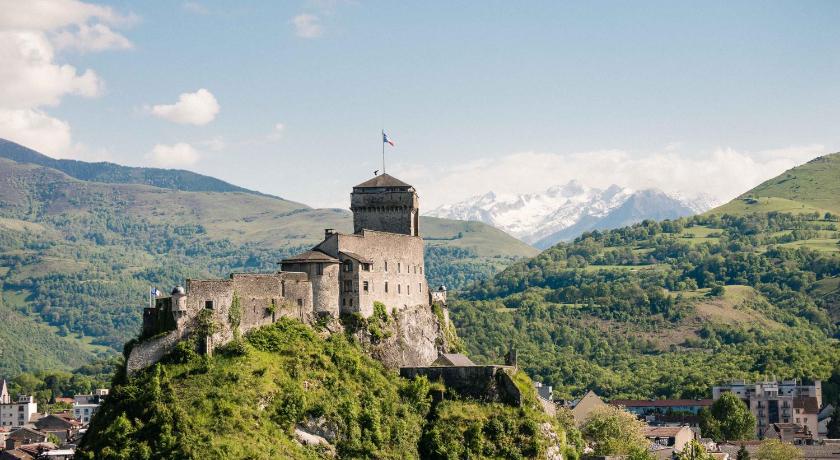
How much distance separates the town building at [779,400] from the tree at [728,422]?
11582 millimetres

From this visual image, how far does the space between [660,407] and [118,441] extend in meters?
123

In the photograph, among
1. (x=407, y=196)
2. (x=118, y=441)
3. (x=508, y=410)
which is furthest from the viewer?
(x=407, y=196)

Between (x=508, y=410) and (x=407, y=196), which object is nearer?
(x=508, y=410)

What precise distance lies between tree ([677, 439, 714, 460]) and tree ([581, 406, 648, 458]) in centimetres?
361

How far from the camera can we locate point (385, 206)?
114 metres

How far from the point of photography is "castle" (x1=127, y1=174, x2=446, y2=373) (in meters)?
88.2

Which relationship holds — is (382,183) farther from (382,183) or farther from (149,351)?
(149,351)

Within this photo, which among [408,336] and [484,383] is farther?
[408,336]

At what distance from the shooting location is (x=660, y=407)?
192 metres

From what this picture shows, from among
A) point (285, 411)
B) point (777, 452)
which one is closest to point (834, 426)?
point (777, 452)

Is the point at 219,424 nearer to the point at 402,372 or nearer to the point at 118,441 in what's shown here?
the point at 118,441

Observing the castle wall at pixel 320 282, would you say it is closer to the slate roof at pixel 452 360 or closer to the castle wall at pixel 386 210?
the slate roof at pixel 452 360

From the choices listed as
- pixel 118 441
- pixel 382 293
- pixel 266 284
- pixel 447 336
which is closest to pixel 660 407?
pixel 447 336

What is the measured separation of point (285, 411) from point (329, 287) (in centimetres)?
1367
